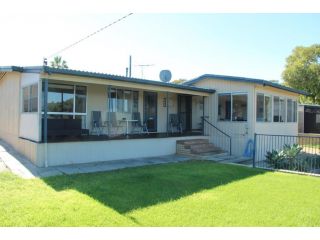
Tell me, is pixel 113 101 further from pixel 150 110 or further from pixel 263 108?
pixel 263 108

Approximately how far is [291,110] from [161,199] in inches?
527

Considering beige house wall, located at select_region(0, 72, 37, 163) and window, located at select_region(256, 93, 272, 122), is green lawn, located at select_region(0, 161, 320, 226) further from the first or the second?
window, located at select_region(256, 93, 272, 122)

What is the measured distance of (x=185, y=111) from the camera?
16234mm

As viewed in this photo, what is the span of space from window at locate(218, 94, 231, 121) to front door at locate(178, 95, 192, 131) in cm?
253

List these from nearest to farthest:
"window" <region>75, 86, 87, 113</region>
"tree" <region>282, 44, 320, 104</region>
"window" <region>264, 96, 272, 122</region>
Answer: "window" <region>75, 86, 87, 113</region>
"window" <region>264, 96, 272, 122</region>
"tree" <region>282, 44, 320, 104</region>

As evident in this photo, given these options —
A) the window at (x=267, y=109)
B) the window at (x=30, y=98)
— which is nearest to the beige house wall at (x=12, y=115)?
the window at (x=30, y=98)

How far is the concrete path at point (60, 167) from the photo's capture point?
316 inches

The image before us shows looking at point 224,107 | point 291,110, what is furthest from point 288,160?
point 291,110

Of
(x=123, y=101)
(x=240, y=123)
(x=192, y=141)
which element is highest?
(x=123, y=101)

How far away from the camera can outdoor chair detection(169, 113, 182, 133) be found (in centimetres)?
1530

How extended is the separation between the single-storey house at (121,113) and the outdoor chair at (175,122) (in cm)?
5

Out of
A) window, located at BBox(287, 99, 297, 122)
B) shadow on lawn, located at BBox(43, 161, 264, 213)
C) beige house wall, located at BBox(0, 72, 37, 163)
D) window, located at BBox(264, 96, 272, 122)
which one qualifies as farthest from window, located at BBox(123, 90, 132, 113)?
window, located at BBox(287, 99, 297, 122)

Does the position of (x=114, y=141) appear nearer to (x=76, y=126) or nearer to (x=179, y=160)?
(x=76, y=126)
